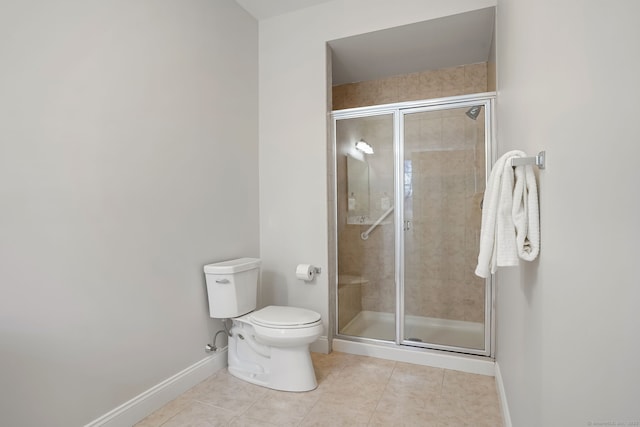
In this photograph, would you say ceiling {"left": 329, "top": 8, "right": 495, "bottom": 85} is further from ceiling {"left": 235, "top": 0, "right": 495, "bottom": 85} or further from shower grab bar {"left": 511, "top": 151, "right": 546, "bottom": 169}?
shower grab bar {"left": 511, "top": 151, "right": 546, "bottom": 169}

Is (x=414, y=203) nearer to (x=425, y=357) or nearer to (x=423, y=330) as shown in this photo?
(x=423, y=330)

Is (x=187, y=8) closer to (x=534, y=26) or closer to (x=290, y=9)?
(x=290, y=9)

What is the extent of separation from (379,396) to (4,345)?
182cm

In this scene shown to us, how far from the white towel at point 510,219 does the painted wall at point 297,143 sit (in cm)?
156

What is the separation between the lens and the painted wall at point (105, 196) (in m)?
1.31

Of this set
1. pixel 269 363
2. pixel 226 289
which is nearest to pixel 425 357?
pixel 269 363

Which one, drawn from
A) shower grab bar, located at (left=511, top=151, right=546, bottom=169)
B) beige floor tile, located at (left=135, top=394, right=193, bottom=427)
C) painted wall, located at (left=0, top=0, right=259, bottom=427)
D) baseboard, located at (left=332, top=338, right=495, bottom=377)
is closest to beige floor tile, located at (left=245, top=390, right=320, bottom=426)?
beige floor tile, located at (left=135, top=394, right=193, bottom=427)

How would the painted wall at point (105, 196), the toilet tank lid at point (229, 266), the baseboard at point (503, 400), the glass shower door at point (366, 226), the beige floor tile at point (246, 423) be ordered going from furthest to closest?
the glass shower door at point (366, 226)
the toilet tank lid at point (229, 266)
the beige floor tile at point (246, 423)
the baseboard at point (503, 400)
the painted wall at point (105, 196)

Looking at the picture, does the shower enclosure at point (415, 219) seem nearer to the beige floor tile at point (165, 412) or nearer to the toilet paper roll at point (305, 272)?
the toilet paper roll at point (305, 272)

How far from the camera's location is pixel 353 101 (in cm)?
350

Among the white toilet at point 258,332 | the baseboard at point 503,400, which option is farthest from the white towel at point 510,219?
the white toilet at point 258,332

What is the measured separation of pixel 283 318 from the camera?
2090 millimetres

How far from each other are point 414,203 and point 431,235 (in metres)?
0.29

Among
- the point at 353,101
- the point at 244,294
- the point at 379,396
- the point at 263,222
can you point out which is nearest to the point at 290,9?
the point at 353,101
